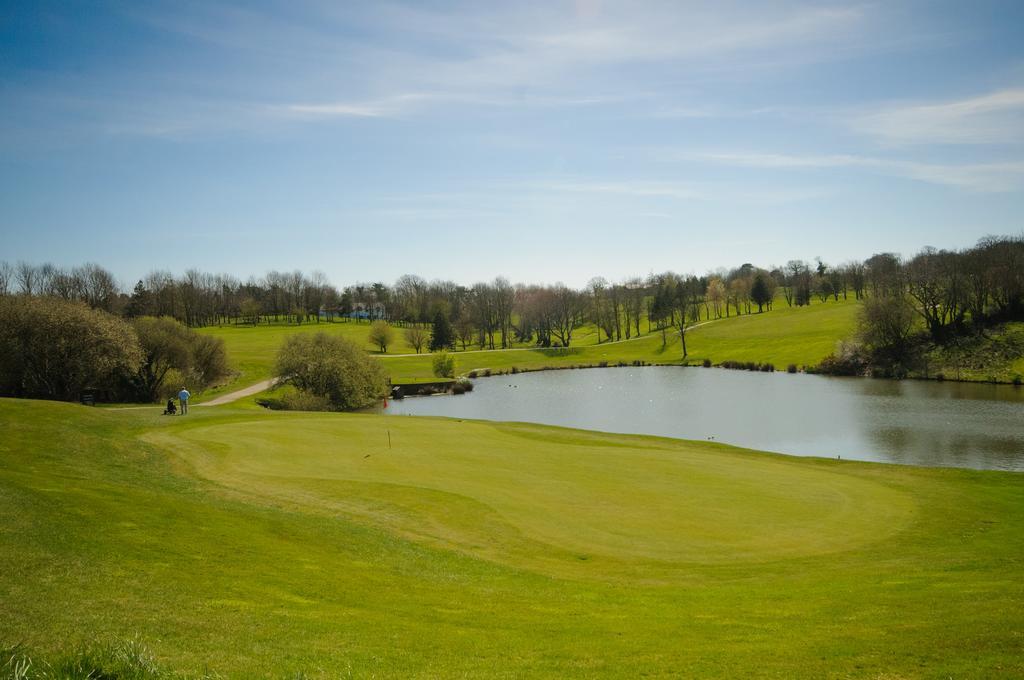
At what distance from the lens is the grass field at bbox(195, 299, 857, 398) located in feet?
331

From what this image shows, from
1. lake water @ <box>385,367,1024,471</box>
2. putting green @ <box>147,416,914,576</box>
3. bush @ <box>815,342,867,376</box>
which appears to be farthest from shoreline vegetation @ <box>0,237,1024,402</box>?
putting green @ <box>147,416,914,576</box>

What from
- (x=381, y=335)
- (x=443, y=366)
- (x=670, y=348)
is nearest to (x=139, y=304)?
(x=381, y=335)

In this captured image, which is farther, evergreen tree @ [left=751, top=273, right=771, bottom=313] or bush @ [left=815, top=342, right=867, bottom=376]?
evergreen tree @ [left=751, top=273, right=771, bottom=313]

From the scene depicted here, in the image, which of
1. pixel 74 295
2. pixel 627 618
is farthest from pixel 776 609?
pixel 74 295

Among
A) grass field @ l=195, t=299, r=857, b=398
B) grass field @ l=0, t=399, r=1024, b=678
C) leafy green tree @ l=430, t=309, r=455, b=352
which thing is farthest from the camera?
leafy green tree @ l=430, t=309, r=455, b=352

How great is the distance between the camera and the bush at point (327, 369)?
219ft

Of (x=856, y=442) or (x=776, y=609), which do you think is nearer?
(x=776, y=609)

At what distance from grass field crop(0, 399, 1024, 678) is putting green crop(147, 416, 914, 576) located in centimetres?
13

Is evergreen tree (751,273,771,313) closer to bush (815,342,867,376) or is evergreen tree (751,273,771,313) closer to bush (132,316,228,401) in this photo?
bush (815,342,867,376)

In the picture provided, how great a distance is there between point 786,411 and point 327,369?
4537 centimetres

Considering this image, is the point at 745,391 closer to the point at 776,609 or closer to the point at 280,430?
the point at 280,430

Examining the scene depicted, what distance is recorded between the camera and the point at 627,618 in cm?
1266

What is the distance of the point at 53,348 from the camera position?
168 feet

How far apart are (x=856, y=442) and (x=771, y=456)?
13.6 m
